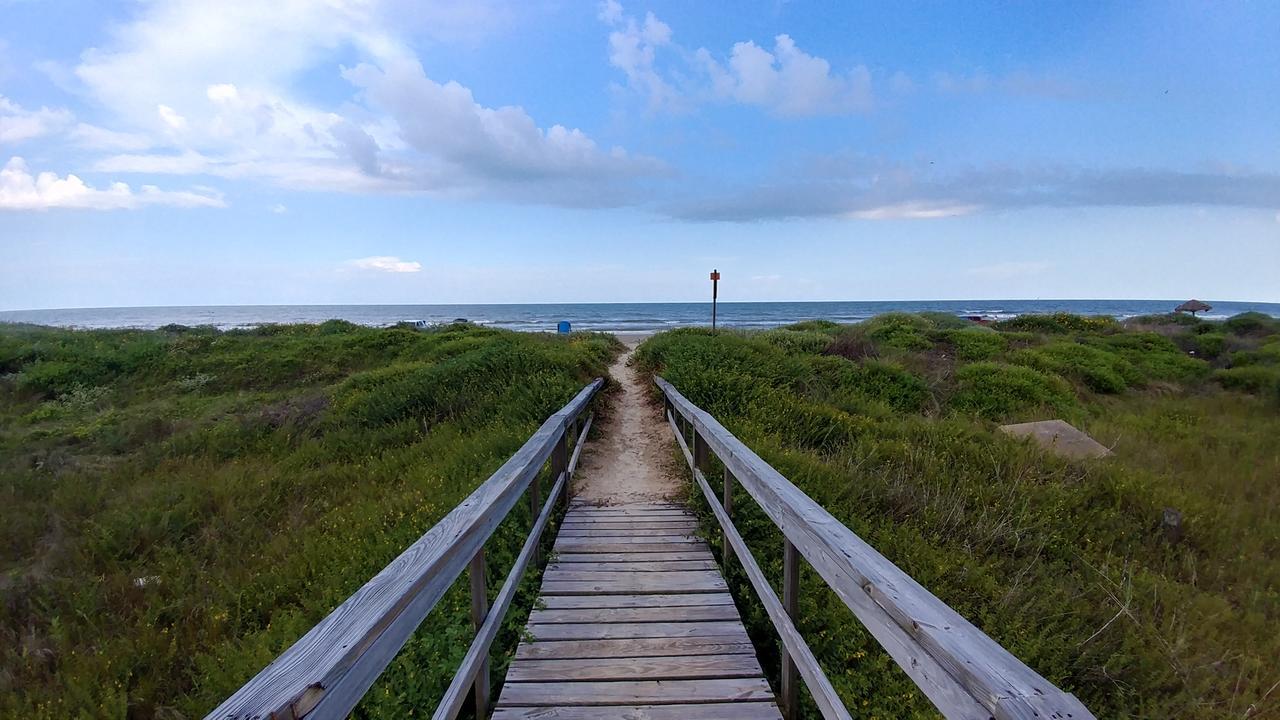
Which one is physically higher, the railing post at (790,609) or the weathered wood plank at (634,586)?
the railing post at (790,609)

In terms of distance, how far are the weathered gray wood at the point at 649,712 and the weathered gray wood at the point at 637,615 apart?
78 centimetres

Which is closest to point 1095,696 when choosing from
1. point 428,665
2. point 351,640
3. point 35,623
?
point 428,665

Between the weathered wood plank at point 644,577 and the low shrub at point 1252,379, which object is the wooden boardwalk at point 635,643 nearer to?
the weathered wood plank at point 644,577

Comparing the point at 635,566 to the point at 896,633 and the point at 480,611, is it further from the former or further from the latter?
the point at 896,633

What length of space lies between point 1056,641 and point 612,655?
2.91 m

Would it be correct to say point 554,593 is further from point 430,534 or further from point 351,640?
point 351,640

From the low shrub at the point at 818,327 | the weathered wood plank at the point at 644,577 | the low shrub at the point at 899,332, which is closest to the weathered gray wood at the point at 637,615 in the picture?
the weathered wood plank at the point at 644,577

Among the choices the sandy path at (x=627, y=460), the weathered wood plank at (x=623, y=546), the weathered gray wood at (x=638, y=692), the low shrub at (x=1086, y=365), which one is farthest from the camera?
the low shrub at (x=1086, y=365)

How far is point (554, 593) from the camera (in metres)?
3.88

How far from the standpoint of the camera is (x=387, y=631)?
1.66 meters

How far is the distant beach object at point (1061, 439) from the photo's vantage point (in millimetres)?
7902

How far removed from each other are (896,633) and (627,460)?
620 cm

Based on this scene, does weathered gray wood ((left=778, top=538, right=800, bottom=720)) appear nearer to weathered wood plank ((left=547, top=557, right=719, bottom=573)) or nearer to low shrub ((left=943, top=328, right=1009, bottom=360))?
weathered wood plank ((left=547, top=557, right=719, bottom=573))

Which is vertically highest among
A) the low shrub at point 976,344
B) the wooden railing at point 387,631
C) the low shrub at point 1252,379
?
the low shrub at point 976,344
